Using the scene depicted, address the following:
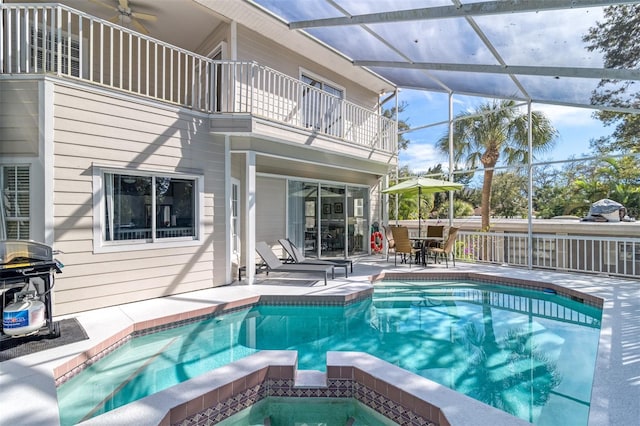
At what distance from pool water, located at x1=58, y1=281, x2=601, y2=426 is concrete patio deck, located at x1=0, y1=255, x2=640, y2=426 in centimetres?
27

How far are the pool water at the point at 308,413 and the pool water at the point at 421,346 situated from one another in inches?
28.9

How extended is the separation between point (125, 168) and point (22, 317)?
2790 mm

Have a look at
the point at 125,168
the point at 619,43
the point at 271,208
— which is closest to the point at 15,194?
the point at 125,168

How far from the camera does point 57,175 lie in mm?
5062

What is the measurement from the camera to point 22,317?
3844 mm

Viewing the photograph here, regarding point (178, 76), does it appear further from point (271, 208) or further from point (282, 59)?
point (271, 208)

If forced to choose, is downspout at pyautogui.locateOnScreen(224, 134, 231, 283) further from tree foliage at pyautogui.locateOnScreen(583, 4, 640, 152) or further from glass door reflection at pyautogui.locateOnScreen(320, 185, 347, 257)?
tree foliage at pyautogui.locateOnScreen(583, 4, 640, 152)

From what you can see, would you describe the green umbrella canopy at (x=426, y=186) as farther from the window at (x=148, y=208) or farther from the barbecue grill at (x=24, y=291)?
the barbecue grill at (x=24, y=291)

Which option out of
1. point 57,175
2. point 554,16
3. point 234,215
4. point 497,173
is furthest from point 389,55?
point 497,173

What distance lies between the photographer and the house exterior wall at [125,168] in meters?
5.15

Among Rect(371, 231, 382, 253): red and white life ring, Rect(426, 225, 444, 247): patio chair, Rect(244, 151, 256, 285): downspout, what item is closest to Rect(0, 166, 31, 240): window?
Rect(244, 151, 256, 285): downspout

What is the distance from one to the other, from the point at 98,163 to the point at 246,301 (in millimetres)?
3470

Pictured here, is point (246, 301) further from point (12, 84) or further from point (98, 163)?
point (12, 84)

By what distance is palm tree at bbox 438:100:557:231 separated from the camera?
478 inches
